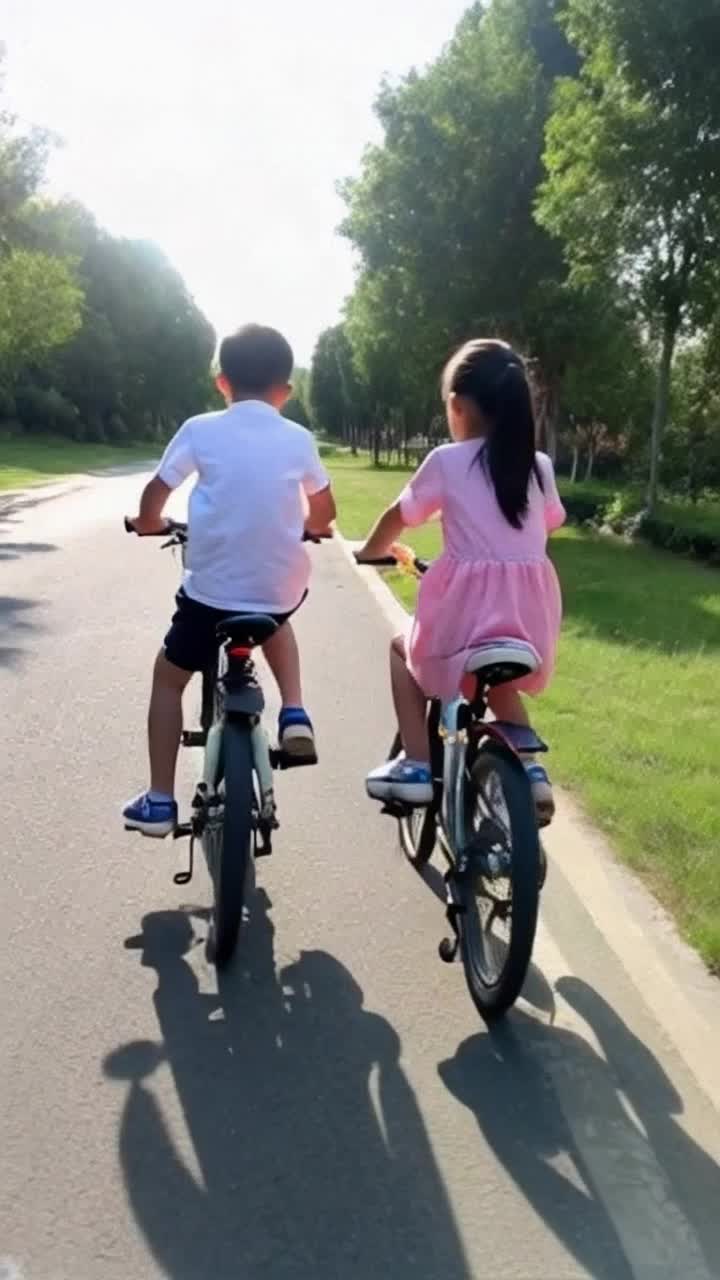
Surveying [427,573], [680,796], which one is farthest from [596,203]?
[427,573]

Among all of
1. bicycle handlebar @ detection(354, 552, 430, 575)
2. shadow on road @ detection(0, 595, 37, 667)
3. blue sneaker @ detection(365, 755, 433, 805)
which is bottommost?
shadow on road @ detection(0, 595, 37, 667)

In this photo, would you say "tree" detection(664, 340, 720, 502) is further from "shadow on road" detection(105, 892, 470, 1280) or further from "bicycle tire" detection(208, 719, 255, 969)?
"shadow on road" detection(105, 892, 470, 1280)

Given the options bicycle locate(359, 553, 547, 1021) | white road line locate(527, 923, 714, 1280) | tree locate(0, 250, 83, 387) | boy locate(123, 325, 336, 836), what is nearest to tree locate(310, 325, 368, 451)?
tree locate(0, 250, 83, 387)

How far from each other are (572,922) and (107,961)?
1693 mm

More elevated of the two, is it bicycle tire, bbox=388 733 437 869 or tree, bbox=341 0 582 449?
tree, bbox=341 0 582 449

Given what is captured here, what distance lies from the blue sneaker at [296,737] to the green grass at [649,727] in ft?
4.86

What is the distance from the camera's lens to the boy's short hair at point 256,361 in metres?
4.53

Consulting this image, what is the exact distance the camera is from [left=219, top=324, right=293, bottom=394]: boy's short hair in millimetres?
4527

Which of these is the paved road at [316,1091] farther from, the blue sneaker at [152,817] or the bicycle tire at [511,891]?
the blue sneaker at [152,817]

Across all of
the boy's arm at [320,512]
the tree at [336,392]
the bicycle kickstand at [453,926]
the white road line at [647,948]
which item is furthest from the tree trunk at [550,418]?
the tree at [336,392]

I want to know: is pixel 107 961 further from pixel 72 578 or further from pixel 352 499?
pixel 352 499

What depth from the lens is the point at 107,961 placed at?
14.3 ft

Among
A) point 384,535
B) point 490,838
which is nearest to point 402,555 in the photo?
point 384,535

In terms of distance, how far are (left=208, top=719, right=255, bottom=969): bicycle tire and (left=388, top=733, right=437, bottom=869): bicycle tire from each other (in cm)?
108
